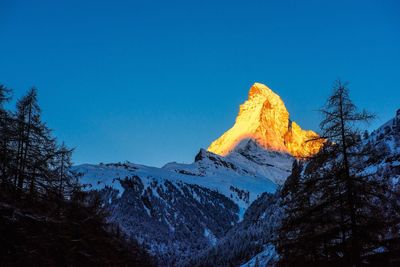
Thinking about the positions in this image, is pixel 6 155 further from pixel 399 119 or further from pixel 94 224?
pixel 399 119

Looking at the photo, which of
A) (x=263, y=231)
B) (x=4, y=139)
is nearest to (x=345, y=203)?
(x=4, y=139)

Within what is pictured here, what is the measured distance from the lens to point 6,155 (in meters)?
16.6

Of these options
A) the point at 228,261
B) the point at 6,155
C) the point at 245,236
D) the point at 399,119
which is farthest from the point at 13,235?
the point at 245,236

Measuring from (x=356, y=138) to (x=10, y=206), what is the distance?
37.2 feet

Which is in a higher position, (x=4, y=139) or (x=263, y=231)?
(x=263, y=231)

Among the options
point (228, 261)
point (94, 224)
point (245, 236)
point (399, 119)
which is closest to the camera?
point (94, 224)

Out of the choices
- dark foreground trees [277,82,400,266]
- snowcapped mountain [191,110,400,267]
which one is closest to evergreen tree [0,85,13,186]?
dark foreground trees [277,82,400,266]

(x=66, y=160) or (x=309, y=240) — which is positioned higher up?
(x=66, y=160)

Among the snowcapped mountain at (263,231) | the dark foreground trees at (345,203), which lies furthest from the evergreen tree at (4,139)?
the snowcapped mountain at (263,231)

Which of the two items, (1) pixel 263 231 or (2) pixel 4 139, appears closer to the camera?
(2) pixel 4 139

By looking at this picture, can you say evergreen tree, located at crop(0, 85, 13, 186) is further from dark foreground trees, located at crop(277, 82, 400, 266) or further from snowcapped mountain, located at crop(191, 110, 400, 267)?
snowcapped mountain, located at crop(191, 110, 400, 267)

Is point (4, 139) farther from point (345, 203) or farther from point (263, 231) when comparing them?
point (263, 231)

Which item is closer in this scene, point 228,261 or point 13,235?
point 13,235

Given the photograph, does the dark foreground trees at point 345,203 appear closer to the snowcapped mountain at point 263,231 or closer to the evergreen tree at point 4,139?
the evergreen tree at point 4,139
